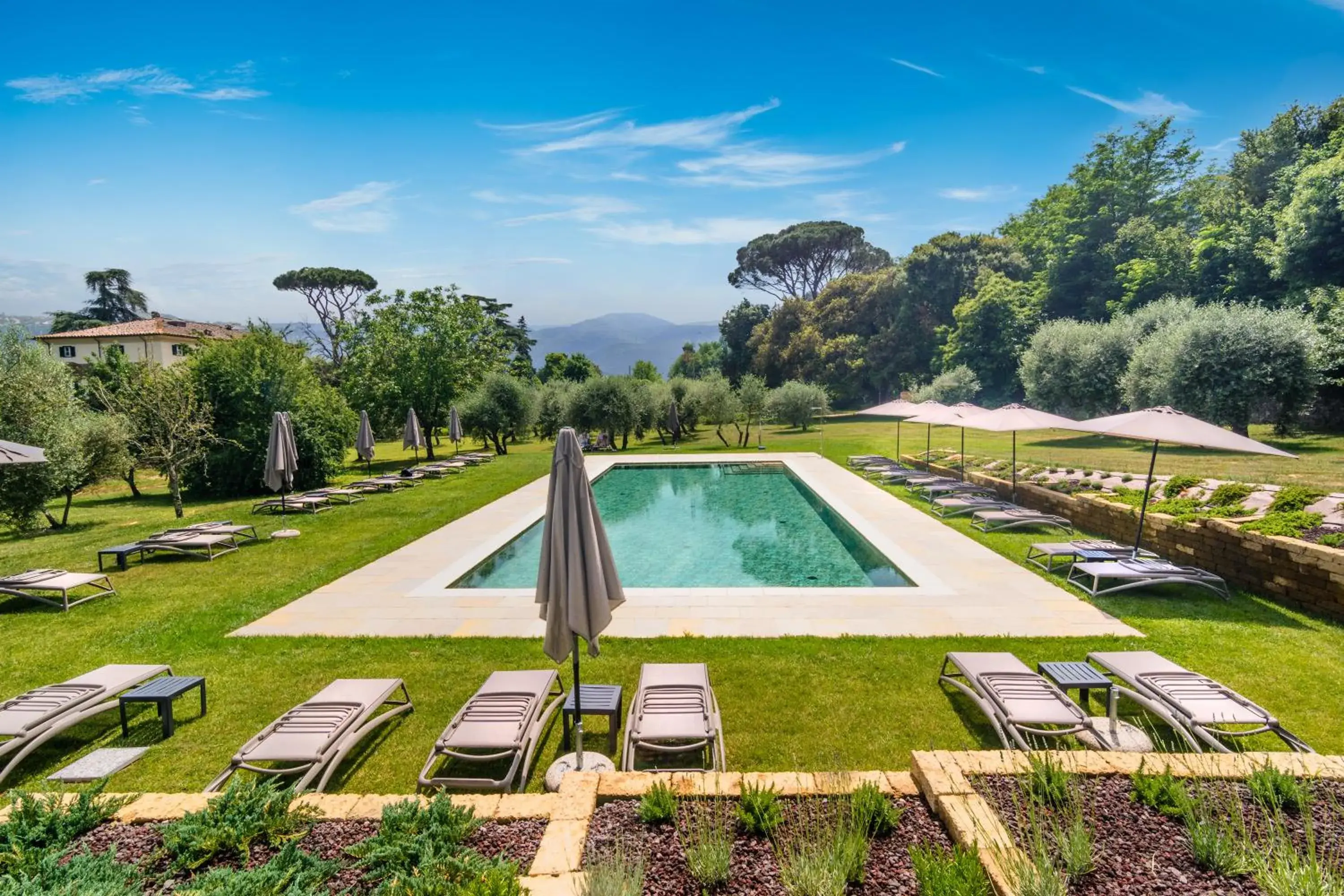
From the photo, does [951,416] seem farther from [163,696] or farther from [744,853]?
[163,696]

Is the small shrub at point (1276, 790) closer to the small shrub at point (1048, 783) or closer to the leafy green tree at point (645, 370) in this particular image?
the small shrub at point (1048, 783)

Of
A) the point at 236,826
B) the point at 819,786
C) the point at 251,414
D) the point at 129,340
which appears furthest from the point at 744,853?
the point at 129,340

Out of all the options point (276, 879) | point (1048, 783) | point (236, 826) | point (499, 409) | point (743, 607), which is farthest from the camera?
point (499, 409)

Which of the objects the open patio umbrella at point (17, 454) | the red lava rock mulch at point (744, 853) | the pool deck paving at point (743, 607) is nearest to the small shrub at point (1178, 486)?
the pool deck paving at point (743, 607)

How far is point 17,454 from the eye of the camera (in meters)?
6.77

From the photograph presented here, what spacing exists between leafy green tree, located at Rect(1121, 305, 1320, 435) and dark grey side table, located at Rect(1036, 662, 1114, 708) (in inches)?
750

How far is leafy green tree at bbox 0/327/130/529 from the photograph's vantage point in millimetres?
12883

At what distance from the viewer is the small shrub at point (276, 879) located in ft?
8.66

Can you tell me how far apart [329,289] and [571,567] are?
83269 millimetres

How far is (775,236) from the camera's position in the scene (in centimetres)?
6266

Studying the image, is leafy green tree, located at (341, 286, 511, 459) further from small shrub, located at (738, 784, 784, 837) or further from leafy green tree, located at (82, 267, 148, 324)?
leafy green tree, located at (82, 267, 148, 324)

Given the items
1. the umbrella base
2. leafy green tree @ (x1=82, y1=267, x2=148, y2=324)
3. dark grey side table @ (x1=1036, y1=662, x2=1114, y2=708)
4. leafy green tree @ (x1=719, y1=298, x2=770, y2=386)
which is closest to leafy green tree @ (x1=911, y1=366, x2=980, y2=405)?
leafy green tree @ (x1=719, y1=298, x2=770, y2=386)

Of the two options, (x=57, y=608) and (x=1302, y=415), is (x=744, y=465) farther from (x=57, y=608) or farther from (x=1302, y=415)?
(x=1302, y=415)

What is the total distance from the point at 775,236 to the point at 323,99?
4743 centimetres
